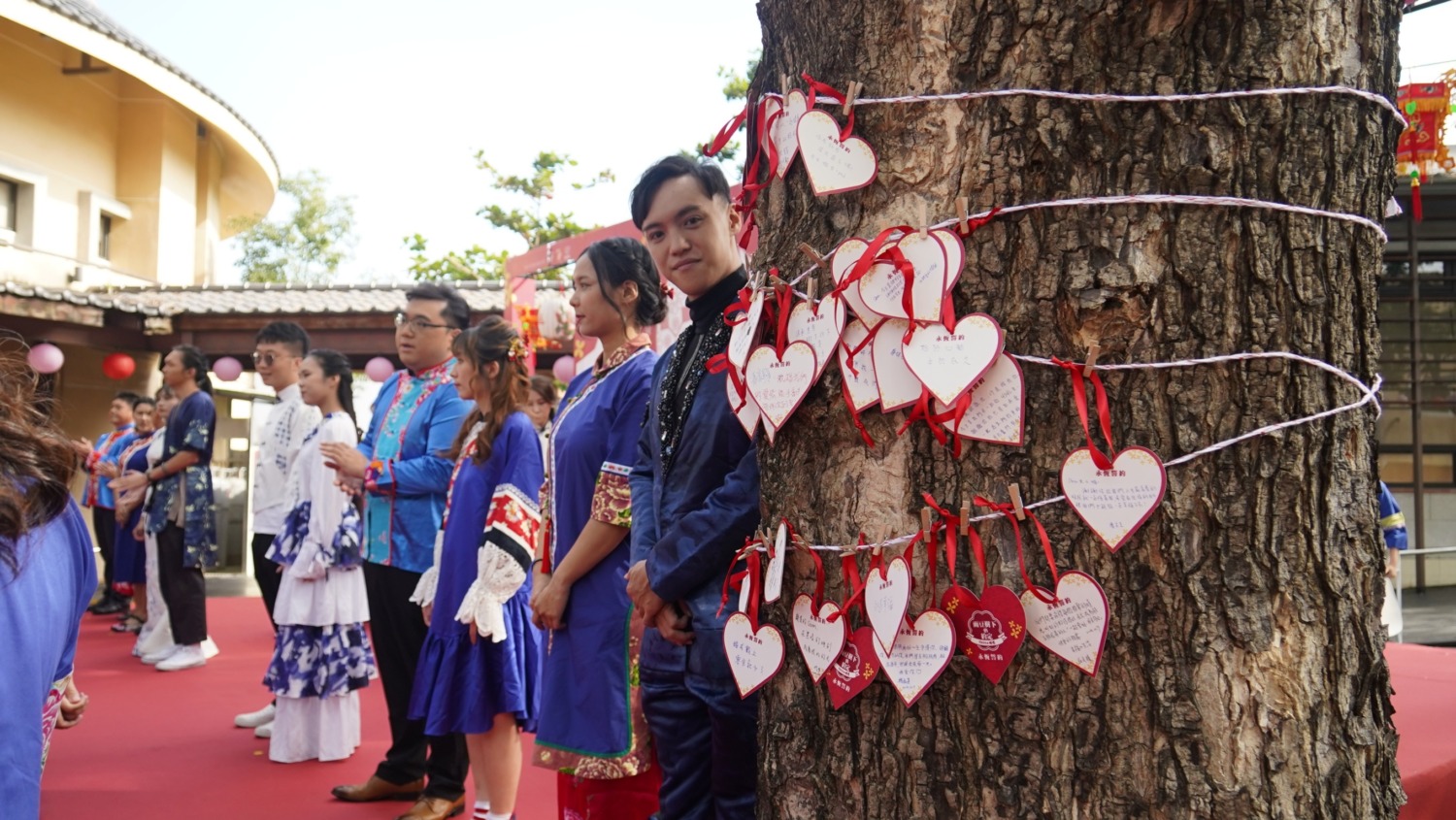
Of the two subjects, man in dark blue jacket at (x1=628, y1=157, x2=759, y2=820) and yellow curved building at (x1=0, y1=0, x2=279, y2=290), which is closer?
man in dark blue jacket at (x1=628, y1=157, x2=759, y2=820)

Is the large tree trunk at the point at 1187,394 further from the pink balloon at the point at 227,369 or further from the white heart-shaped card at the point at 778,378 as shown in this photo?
the pink balloon at the point at 227,369

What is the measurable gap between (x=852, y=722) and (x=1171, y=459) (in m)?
0.41

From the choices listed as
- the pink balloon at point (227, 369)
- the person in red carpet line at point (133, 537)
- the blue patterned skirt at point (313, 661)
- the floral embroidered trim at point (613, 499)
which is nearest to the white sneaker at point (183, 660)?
the person in red carpet line at point (133, 537)

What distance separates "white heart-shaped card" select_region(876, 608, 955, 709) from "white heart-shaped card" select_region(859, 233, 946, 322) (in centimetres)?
29

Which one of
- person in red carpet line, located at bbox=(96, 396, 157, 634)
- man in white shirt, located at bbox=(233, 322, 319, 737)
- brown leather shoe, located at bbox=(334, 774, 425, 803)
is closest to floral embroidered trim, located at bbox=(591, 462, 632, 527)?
brown leather shoe, located at bbox=(334, 774, 425, 803)

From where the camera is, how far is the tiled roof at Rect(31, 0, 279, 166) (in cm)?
943

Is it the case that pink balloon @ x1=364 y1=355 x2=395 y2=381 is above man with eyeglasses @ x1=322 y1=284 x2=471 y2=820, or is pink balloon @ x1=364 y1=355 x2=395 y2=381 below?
above

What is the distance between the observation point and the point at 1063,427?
1023 millimetres

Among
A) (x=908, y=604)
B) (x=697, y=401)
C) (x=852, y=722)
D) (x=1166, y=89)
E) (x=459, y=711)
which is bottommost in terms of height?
(x=459, y=711)

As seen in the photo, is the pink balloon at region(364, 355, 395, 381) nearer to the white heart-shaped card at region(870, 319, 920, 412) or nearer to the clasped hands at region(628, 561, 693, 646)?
the clasped hands at region(628, 561, 693, 646)

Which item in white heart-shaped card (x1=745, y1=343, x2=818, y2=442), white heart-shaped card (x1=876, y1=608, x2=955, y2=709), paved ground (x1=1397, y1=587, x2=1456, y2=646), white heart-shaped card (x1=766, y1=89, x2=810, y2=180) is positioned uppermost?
white heart-shaped card (x1=766, y1=89, x2=810, y2=180)

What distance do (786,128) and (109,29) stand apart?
428 inches

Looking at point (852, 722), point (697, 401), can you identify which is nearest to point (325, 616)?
point (697, 401)

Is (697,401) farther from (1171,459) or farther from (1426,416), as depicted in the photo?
(1426,416)
